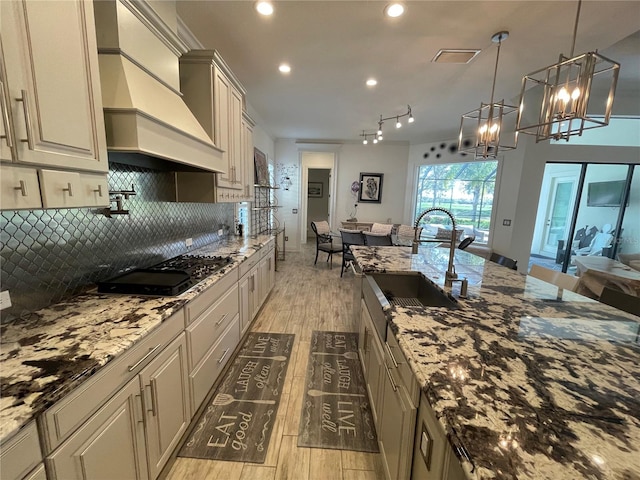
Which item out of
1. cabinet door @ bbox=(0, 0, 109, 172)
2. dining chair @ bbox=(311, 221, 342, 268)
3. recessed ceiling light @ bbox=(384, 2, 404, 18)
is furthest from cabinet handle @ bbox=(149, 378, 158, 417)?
dining chair @ bbox=(311, 221, 342, 268)

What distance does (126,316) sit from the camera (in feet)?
4.18

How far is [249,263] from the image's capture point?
109 inches

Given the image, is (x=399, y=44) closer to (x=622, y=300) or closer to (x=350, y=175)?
(x=622, y=300)

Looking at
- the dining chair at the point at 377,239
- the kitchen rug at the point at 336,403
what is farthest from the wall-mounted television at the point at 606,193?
the kitchen rug at the point at 336,403

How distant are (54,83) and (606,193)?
23.0 ft

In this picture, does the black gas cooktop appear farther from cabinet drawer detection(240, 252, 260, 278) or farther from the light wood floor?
the light wood floor

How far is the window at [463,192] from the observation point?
5.45 m

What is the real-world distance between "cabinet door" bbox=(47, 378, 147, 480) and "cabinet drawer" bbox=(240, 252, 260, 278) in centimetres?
143

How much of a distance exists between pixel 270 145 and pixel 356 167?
221 cm

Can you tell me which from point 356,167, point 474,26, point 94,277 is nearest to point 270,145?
point 356,167

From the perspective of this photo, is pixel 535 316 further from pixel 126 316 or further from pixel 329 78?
pixel 329 78

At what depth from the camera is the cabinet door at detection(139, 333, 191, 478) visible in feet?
4.09

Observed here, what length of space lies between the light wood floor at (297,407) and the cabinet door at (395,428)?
31cm

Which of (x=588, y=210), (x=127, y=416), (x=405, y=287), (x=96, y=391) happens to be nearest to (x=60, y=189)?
(x=96, y=391)
